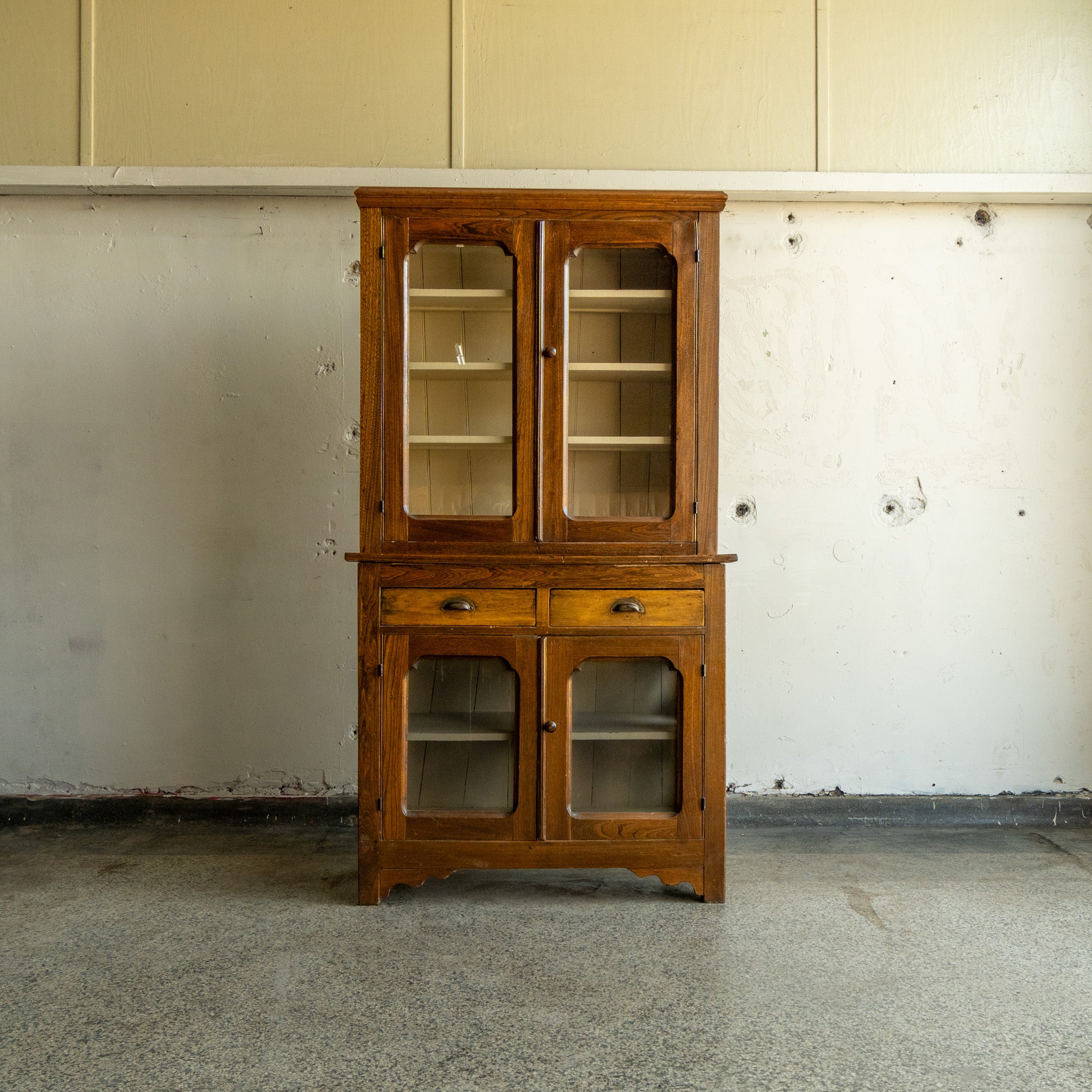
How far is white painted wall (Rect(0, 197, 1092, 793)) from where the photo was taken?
314 centimetres

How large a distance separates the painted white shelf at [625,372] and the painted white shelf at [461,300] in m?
0.29

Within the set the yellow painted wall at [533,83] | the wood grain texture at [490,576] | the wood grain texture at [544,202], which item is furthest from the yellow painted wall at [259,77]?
the wood grain texture at [490,576]

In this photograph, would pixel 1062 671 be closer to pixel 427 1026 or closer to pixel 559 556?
pixel 559 556

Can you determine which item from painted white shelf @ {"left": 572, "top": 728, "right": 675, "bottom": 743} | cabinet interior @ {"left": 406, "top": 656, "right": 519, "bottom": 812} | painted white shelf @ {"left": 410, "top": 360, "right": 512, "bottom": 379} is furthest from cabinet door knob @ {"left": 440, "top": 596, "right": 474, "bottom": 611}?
painted white shelf @ {"left": 410, "top": 360, "right": 512, "bottom": 379}

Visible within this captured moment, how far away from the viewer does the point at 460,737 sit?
248cm

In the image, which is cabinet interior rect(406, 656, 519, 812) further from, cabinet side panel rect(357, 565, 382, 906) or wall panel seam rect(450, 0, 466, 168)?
wall panel seam rect(450, 0, 466, 168)

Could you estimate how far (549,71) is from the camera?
310 cm

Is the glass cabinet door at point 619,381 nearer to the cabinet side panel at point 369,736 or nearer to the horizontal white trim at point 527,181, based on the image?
the cabinet side panel at point 369,736

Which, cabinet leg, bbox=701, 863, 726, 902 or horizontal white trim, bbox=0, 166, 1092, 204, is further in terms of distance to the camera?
horizontal white trim, bbox=0, 166, 1092, 204

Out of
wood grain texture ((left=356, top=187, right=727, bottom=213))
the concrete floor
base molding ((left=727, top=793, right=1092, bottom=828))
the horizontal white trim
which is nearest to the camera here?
the concrete floor

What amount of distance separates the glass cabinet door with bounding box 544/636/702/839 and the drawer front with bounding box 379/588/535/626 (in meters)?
0.13

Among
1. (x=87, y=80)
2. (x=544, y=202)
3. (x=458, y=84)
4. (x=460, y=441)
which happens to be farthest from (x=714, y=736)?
(x=87, y=80)

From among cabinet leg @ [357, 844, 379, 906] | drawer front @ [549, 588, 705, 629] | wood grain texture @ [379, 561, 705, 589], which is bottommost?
cabinet leg @ [357, 844, 379, 906]

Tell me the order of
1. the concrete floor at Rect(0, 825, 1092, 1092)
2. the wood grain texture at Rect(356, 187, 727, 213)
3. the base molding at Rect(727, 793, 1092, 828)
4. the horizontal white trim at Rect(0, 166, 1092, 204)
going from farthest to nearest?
the base molding at Rect(727, 793, 1092, 828), the horizontal white trim at Rect(0, 166, 1092, 204), the wood grain texture at Rect(356, 187, 727, 213), the concrete floor at Rect(0, 825, 1092, 1092)
